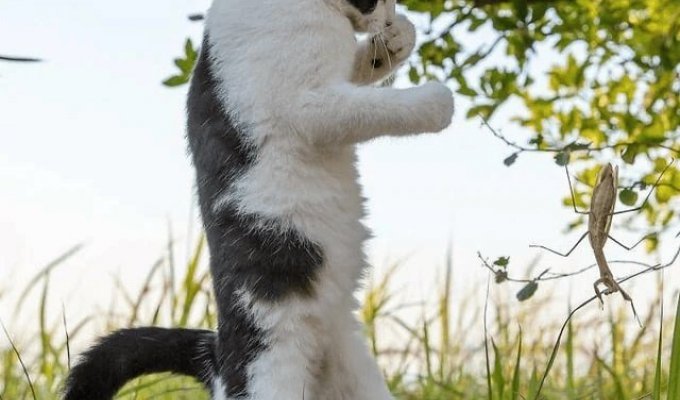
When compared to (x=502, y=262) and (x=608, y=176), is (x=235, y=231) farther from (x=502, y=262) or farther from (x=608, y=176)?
(x=608, y=176)

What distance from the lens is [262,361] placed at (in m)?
2.60

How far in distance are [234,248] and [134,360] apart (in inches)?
20.3

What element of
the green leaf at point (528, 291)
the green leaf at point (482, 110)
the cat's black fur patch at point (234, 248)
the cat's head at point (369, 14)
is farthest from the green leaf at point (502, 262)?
the green leaf at point (482, 110)

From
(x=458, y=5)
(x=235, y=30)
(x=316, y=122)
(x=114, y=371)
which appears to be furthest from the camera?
(x=458, y=5)

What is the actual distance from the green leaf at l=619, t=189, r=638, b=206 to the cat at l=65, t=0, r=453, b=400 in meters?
0.75

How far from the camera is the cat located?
2.55 meters

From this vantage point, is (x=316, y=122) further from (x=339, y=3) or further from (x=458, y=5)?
(x=458, y=5)

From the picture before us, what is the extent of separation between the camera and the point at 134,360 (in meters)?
2.93

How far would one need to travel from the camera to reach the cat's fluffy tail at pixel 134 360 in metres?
2.92

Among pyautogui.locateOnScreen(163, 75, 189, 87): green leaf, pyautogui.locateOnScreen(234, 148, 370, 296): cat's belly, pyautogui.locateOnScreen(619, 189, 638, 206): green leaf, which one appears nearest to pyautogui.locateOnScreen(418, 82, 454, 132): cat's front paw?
pyautogui.locateOnScreen(234, 148, 370, 296): cat's belly

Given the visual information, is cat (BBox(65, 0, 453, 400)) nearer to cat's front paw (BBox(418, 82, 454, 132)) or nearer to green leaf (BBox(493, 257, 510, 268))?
cat's front paw (BBox(418, 82, 454, 132))

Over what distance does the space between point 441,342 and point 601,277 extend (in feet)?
5.66

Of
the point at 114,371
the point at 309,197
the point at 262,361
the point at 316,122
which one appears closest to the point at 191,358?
the point at 114,371

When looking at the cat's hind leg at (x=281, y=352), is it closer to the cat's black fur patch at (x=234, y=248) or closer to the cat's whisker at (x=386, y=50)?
the cat's black fur patch at (x=234, y=248)
